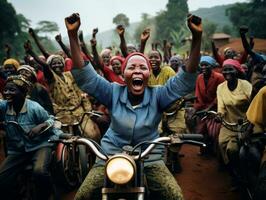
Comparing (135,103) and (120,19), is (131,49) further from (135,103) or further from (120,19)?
(120,19)

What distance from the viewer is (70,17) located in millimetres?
2697

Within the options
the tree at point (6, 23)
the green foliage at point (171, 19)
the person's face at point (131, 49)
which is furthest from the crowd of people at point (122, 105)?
the green foliage at point (171, 19)

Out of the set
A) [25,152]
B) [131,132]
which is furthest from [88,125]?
[131,132]

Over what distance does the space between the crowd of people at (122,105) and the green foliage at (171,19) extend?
147 ft

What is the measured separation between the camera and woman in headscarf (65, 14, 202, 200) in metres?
2.76

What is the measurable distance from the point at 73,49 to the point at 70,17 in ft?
1.00

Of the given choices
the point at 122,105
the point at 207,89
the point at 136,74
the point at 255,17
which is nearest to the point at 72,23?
the point at 136,74

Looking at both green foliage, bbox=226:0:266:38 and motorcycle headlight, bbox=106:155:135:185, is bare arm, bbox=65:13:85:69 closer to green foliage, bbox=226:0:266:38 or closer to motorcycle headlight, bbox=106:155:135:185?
motorcycle headlight, bbox=106:155:135:185

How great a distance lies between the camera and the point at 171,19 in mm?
51750

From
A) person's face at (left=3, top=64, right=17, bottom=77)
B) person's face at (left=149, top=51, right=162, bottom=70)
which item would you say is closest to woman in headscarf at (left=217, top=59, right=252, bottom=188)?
person's face at (left=149, top=51, right=162, bottom=70)

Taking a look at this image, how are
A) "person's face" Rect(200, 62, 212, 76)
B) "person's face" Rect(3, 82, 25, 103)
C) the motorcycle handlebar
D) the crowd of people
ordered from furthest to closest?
"person's face" Rect(200, 62, 212, 76)
"person's face" Rect(3, 82, 25, 103)
the crowd of people
the motorcycle handlebar

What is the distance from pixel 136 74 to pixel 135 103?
0.31m

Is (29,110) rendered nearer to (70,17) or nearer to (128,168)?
(70,17)

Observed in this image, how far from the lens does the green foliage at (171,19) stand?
167 ft
